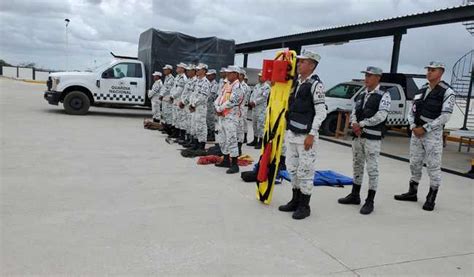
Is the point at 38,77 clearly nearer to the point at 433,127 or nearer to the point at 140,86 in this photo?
the point at 140,86

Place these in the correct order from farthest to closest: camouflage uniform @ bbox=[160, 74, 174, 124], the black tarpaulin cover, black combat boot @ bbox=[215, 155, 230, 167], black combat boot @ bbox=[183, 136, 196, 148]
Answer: the black tarpaulin cover < camouflage uniform @ bbox=[160, 74, 174, 124] < black combat boot @ bbox=[183, 136, 196, 148] < black combat boot @ bbox=[215, 155, 230, 167]

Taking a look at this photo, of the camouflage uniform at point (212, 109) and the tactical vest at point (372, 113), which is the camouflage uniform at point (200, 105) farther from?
the tactical vest at point (372, 113)

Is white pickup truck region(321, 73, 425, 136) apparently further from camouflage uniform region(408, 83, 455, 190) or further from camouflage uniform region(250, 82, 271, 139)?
camouflage uniform region(408, 83, 455, 190)

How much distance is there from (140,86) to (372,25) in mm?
7827

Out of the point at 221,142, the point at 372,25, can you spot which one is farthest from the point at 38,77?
the point at 221,142

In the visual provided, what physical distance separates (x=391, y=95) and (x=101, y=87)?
9093mm

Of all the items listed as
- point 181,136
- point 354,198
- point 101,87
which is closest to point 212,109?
point 181,136

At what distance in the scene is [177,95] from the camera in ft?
33.1

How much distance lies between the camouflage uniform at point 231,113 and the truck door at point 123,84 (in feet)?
23.5

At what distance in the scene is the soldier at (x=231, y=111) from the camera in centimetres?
708

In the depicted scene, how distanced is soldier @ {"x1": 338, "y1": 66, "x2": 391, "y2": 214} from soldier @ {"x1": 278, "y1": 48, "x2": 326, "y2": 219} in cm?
82

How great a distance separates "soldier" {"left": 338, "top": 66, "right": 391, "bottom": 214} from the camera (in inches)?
205

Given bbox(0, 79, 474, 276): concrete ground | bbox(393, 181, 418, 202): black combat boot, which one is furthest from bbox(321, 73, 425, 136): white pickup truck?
bbox(393, 181, 418, 202): black combat boot

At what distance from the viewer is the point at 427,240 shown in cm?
442
